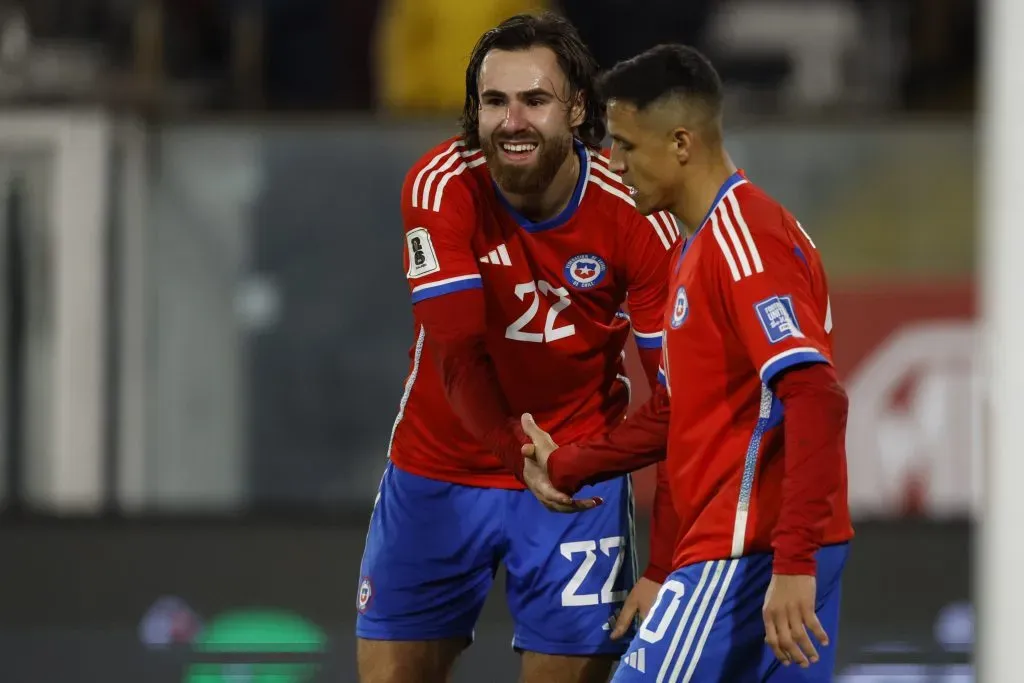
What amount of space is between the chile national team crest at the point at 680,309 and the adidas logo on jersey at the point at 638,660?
53cm

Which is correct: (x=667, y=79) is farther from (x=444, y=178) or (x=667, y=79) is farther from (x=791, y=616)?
(x=791, y=616)

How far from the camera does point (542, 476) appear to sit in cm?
304

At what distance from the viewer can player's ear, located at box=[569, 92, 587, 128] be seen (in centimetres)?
311

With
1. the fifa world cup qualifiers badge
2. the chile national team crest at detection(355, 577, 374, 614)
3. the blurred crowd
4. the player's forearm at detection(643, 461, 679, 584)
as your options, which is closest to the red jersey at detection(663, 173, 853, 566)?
the player's forearm at detection(643, 461, 679, 584)

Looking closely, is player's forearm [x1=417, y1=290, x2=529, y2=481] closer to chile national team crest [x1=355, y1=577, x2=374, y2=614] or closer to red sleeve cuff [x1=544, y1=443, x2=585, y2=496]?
red sleeve cuff [x1=544, y1=443, x2=585, y2=496]

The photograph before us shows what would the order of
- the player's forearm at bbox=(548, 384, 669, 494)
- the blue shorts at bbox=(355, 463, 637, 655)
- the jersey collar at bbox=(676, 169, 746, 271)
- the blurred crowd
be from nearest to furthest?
1. the jersey collar at bbox=(676, 169, 746, 271)
2. the player's forearm at bbox=(548, 384, 669, 494)
3. the blue shorts at bbox=(355, 463, 637, 655)
4. the blurred crowd

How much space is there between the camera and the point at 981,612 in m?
1.64

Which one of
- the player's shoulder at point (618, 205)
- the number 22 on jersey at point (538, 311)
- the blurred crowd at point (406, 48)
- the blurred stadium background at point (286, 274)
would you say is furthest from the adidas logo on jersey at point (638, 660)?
the blurred crowd at point (406, 48)

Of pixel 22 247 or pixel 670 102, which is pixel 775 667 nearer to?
pixel 670 102

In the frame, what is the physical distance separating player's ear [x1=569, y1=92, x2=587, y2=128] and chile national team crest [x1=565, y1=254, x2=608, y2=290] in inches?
9.9

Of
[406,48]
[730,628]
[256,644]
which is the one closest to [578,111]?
[730,628]

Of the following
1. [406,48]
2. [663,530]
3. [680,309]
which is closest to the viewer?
[680,309]

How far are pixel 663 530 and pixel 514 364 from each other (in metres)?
0.45

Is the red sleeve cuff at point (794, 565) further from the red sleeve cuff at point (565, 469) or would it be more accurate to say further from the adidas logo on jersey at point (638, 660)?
the red sleeve cuff at point (565, 469)
